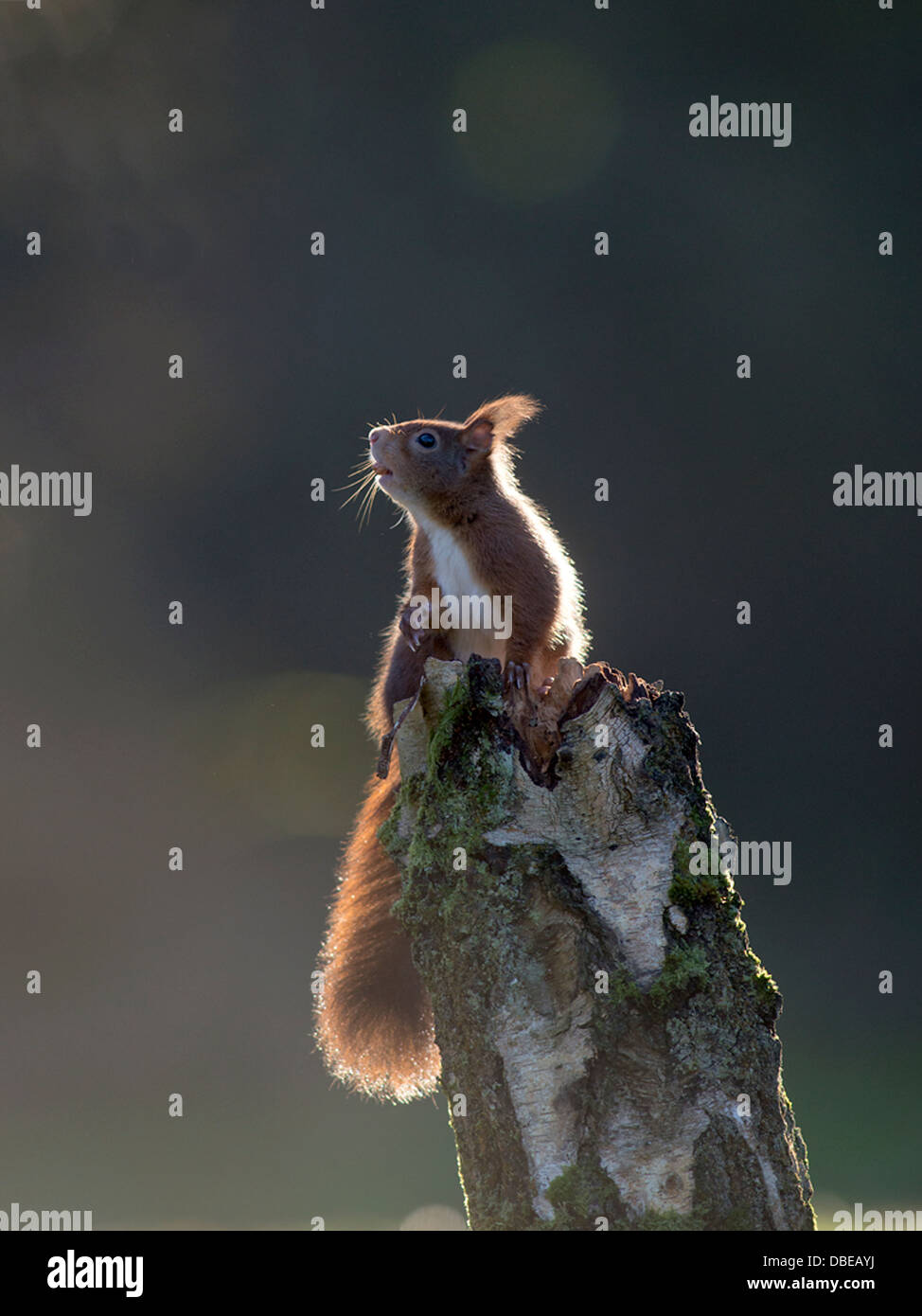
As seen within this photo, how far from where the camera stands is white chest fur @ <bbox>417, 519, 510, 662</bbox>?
3.88 meters

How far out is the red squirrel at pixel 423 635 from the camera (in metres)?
3.25

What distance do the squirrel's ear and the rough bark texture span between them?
1796 mm

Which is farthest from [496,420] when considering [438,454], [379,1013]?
[379,1013]

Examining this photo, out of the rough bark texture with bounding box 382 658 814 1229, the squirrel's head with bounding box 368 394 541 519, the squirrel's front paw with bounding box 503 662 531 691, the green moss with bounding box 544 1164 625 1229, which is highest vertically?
the squirrel's head with bounding box 368 394 541 519

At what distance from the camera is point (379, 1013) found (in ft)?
10.6

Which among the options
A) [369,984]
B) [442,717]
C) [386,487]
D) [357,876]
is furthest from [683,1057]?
[386,487]

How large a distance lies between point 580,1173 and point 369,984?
3.61 ft

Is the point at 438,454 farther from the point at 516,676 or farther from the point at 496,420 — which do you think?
the point at 516,676

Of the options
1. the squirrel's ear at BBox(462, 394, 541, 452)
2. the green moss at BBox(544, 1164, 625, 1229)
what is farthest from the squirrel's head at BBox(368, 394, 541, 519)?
the green moss at BBox(544, 1164, 625, 1229)

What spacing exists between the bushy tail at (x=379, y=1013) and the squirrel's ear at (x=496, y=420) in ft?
5.79

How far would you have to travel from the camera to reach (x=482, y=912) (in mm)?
2482

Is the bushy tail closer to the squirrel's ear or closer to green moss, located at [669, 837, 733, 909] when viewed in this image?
green moss, located at [669, 837, 733, 909]

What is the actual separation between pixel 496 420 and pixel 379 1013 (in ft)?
7.41

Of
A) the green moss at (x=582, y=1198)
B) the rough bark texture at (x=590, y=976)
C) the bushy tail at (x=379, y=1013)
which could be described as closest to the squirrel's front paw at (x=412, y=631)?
the bushy tail at (x=379, y=1013)
